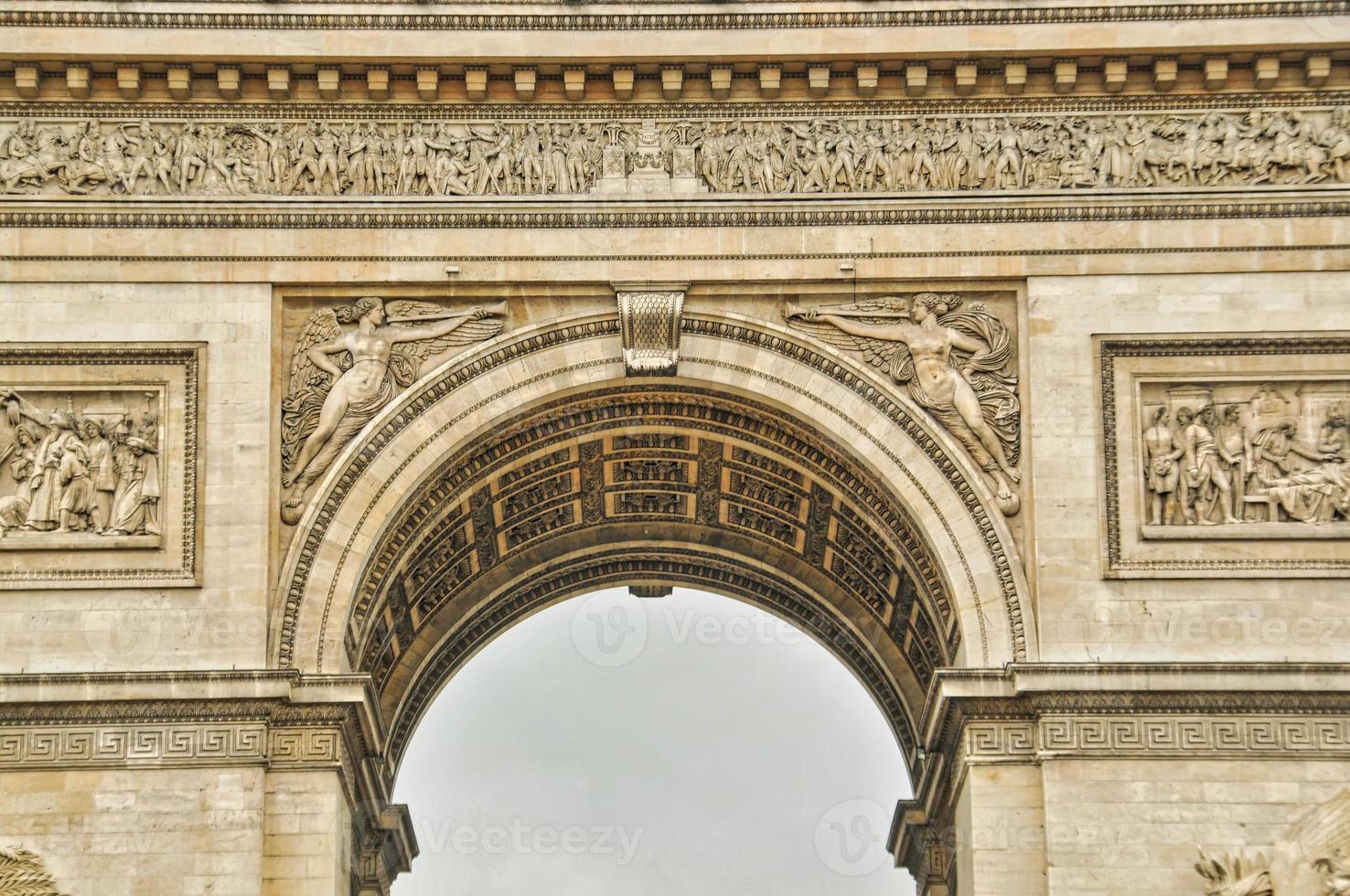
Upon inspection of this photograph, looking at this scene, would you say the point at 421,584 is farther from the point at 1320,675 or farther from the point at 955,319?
the point at 1320,675

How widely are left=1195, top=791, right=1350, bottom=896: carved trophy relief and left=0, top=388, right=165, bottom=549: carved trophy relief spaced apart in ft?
36.2

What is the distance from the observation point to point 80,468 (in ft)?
98.6

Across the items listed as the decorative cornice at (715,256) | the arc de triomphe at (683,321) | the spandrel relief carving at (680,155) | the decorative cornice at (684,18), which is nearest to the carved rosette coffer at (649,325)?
the arc de triomphe at (683,321)

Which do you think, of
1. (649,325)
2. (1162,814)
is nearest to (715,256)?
(649,325)

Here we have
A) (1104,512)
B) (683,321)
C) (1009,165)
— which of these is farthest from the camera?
(1009,165)

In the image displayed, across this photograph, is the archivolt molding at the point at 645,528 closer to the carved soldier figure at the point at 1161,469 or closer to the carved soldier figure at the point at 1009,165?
the carved soldier figure at the point at 1161,469

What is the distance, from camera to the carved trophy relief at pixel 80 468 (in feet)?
98.0

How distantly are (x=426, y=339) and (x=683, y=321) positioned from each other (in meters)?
2.67

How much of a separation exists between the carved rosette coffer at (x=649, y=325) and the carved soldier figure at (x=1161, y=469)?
4.93 metres

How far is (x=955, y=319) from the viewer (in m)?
30.7

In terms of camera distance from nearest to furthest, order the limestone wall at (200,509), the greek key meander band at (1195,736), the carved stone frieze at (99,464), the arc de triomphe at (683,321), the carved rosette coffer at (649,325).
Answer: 1. the greek key meander band at (1195,736)
2. the limestone wall at (200,509)
3. the arc de triomphe at (683,321)
4. the carved stone frieze at (99,464)
5. the carved rosette coffer at (649,325)

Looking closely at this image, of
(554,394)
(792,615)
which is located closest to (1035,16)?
(554,394)

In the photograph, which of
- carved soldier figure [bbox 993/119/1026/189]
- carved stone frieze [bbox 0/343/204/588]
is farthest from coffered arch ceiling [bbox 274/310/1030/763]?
carved soldier figure [bbox 993/119/1026/189]

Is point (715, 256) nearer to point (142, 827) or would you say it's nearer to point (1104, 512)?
point (1104, 512)
